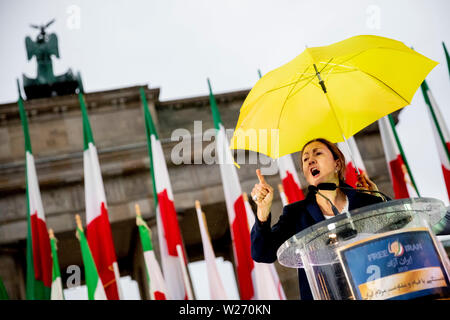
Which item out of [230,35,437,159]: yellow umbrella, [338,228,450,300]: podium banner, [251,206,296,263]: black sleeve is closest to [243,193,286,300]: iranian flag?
[230,35,437,159]: yellow umbrella

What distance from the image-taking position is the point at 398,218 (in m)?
3.61

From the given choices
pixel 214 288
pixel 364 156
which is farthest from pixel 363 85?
pixel 364 156

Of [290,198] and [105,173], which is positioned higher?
[105,173]

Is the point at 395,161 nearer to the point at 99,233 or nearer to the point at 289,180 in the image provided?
the point at 289,180

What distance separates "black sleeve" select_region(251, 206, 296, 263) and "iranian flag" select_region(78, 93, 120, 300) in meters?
12.9

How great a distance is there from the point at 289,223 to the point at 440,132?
599 inches

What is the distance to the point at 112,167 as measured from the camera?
78.0 ft

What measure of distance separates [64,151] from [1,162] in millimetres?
2335

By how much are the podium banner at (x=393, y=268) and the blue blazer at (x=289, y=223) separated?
3.55 ft

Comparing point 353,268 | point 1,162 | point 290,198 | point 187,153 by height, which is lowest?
point 353,268

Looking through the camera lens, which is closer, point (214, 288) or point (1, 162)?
point (214, 288)
